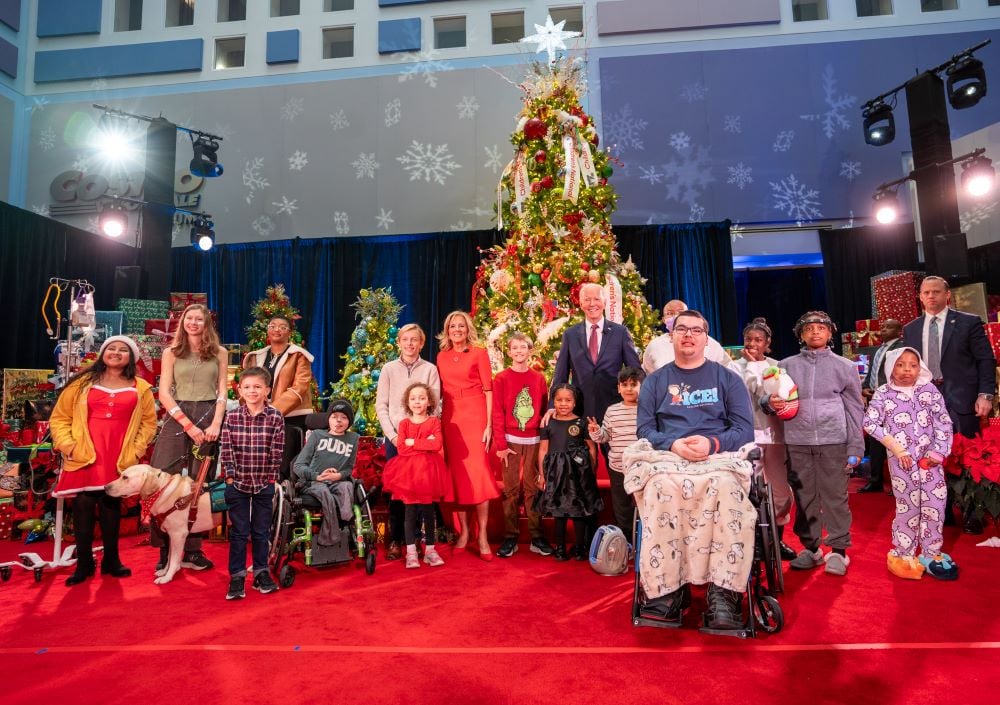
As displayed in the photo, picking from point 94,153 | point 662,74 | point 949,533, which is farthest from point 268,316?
point 949,533

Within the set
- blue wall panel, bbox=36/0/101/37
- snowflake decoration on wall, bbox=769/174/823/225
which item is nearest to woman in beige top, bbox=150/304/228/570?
snowflake decoration on wall, bbox=769/174/823/225

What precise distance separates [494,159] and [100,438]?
7.66 meters

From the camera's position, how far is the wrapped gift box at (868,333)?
25.4 feet

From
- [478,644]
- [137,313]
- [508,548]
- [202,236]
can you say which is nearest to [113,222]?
[202,236]

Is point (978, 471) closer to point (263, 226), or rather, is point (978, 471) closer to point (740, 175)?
point (740, 175)

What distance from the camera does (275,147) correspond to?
1039 centimetres

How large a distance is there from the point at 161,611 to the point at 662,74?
386 inches

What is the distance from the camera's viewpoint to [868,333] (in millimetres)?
7848

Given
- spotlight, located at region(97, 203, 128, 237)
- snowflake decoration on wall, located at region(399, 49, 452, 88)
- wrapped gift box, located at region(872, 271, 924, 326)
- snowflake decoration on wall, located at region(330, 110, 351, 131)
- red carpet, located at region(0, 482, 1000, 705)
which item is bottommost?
red carpet, located at region(0, 482, 1000, 705)

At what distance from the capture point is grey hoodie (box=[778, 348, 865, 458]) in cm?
348

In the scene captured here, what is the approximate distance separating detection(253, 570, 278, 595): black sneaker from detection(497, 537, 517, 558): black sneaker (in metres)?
1.44

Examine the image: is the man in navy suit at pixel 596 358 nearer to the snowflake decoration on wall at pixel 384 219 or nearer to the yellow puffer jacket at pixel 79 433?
the yellow puffer jacket at pixel 79 433

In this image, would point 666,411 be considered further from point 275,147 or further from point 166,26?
point 166,26

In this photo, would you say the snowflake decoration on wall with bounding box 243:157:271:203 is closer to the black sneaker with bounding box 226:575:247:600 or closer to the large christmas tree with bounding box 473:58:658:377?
the large christmas tree with bounding box 473:58:658:377
